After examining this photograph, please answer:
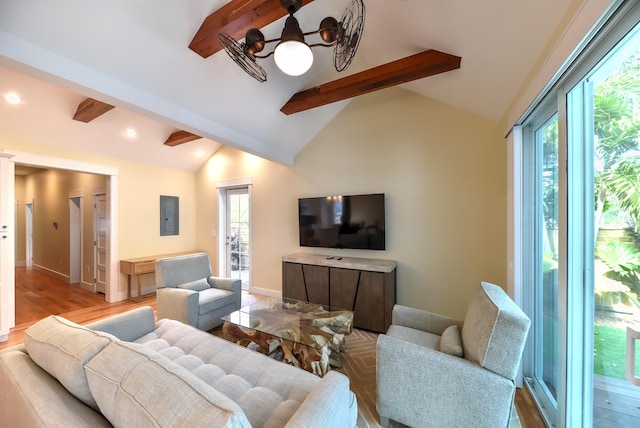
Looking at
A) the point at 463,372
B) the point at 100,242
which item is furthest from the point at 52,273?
the point at 463,372

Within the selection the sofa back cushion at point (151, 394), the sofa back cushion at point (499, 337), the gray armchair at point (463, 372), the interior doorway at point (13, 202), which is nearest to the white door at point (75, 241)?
the interior doorway at point (13, 202)

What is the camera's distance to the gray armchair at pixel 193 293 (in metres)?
2.80

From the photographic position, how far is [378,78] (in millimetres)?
2691

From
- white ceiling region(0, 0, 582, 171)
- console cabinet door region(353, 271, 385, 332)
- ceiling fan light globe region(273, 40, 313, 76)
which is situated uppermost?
white ceiling region(0, 0, 582, 171)

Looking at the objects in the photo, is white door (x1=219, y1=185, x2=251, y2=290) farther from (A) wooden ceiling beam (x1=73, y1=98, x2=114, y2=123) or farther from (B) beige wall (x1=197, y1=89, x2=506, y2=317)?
(A) wooden ceiling beam (x1=73, y1=98, x2=114, y2=123)

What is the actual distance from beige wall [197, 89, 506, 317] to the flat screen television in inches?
6.6

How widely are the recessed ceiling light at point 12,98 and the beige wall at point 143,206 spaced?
909 mm

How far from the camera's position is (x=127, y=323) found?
6.33 ft

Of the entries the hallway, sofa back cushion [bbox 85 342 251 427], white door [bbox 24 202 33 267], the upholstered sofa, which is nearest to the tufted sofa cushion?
the upholstered sofa

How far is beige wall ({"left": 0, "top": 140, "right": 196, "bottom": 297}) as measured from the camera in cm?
442

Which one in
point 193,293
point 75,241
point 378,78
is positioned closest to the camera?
point 378,78

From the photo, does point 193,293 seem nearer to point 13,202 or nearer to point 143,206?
point 13,202

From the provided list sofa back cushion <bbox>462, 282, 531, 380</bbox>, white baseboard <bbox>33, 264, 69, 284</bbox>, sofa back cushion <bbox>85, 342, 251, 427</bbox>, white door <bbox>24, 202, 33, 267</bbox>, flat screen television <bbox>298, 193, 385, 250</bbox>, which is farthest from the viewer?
white door <bbox>24, 202, 33, 267</bbox>

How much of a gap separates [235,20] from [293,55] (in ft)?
2.65
